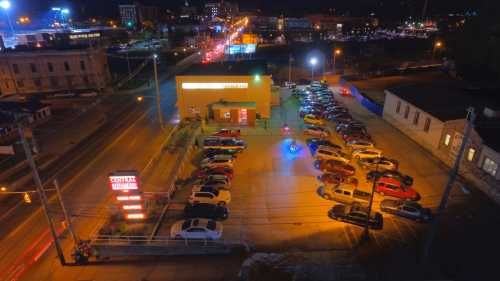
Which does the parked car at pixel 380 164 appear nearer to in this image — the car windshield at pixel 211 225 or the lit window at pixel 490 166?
the lit window at pixel 490 166

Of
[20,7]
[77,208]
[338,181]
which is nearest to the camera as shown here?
[77,208]

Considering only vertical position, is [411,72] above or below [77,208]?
above

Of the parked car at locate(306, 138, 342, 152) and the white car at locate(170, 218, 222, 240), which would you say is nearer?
the white car at locate(170, 218, 222, 240)

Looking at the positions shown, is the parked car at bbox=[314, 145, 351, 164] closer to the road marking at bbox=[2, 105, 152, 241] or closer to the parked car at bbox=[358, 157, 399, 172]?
the parked car at bbox=[358, 157, 399, 172]

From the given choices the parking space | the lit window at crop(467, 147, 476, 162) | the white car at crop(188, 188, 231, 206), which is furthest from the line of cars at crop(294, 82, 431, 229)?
the white car at crop(188, 188, 231, 206)

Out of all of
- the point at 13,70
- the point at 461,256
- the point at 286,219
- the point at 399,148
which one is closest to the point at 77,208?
the point at 286,219

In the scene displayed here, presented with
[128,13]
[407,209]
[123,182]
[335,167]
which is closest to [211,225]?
[123,182]

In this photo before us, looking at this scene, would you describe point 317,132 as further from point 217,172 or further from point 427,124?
point 217,172

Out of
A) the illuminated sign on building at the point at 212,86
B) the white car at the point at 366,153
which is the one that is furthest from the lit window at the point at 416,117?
the illuminated sign on building at the point at 212,86

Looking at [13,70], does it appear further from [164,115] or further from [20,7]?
[20,7]
